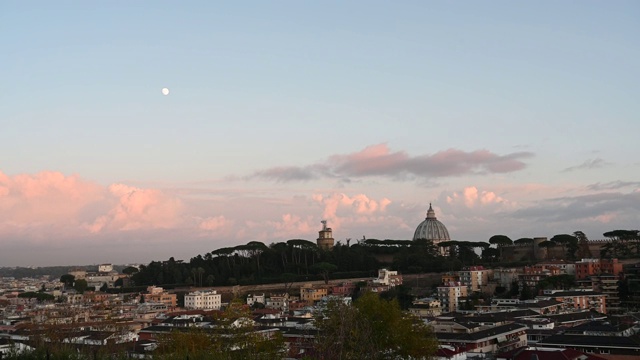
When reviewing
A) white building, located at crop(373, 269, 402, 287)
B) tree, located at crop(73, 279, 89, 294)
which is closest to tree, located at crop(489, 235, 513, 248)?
white building, located at crop(373, 269, 402, 287)

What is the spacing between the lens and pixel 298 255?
60.7 m

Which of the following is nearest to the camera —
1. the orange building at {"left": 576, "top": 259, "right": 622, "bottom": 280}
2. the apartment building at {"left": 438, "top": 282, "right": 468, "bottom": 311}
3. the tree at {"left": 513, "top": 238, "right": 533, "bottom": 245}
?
the apartment building at {"left": 438, "top": 282, "right": 468, "bottom": 311}

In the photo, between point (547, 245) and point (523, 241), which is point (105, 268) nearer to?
point (523, 241)

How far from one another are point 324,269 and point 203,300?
394 inches

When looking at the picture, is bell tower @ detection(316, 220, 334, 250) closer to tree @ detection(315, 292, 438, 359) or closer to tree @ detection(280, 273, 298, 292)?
tree @ detection(280, 273, 298, 292)

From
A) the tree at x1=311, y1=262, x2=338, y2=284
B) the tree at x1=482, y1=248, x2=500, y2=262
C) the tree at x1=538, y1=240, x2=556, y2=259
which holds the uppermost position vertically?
the tree at x1=538, y1=240, x2=556, y2=259

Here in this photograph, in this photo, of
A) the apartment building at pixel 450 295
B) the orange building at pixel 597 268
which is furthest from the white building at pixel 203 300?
the orange building at pixel 597 268

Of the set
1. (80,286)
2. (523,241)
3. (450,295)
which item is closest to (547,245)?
(523,241)

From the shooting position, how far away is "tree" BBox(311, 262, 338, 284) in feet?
182

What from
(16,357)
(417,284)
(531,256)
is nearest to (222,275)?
(417,284)

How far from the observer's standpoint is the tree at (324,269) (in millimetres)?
55450

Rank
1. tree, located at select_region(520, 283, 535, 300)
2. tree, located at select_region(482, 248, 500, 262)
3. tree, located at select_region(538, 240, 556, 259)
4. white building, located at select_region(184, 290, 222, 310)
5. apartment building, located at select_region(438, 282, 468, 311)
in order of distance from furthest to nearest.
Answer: tree, located at select_region(482, 248, 500, 262) < tree, located at select_region(538, 240, 556, 259) < white building, located at select_region(184, 290, 222, 310) < apartment building, located at select_region(438, 282, 468, 311) < tree, located at select_region(520, 283, 535, 300)

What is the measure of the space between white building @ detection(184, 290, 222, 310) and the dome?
37876 millimetres

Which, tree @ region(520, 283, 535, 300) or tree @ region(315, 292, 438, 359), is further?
tree @ region(520, 283, 535, 300)
